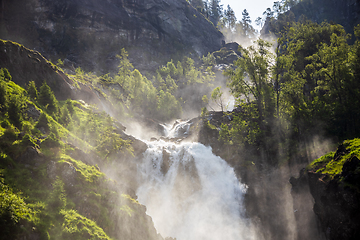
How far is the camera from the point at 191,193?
30.9 meters

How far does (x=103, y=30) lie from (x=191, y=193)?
9175cm

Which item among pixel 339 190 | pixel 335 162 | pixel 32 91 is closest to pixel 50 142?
pixel 32 91

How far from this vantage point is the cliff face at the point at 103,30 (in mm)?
78312

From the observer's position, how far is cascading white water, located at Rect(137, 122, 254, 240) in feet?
87.1

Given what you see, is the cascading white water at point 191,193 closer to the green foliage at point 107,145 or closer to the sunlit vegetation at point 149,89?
the green foliage at point 107,145

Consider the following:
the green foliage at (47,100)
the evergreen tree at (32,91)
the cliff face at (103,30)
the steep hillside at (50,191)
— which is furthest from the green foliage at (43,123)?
the cliff face at (103,30)

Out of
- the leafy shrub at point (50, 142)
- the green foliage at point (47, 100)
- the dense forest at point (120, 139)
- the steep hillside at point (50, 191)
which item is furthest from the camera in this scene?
the green foliage at point (47, 100)

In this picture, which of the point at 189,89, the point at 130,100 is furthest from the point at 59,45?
the point at 189,89

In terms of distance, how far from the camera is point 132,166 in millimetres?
32281

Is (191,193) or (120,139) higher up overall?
(120,139)

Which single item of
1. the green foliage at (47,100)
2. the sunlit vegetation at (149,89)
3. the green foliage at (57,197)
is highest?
the sunlit vegetation at (149,89)

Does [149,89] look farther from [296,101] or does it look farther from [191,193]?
[296,101]

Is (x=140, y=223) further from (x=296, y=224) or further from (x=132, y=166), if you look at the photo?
(x=296, y=224)

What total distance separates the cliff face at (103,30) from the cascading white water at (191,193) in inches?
2311
